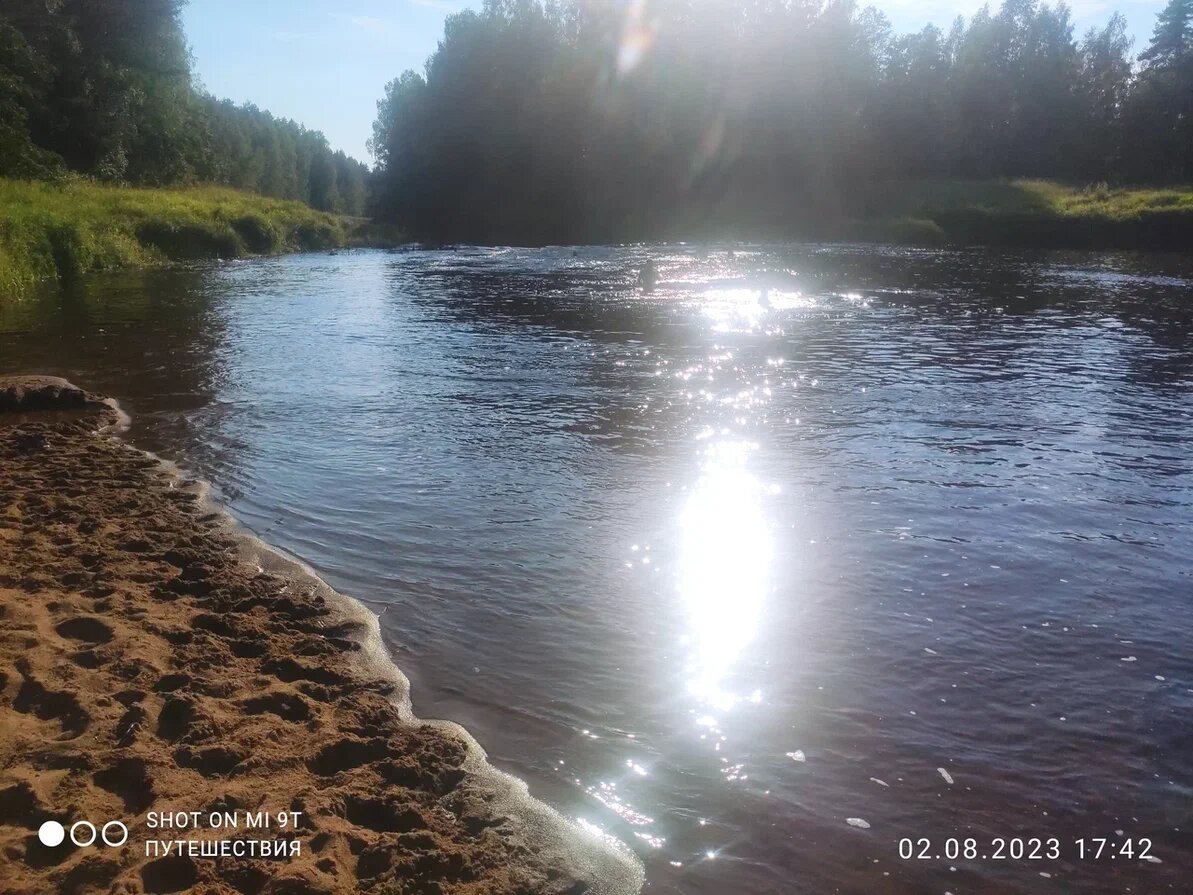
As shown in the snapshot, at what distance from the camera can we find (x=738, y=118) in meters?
73.0

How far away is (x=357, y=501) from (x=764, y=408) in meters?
6.45

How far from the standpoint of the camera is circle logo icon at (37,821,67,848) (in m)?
3.82

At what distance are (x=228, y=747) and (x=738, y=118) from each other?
245ft

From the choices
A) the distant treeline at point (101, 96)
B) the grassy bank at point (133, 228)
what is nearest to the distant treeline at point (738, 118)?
the grassy bank at point (133, 228)

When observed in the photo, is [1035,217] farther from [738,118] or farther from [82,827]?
[82,827]

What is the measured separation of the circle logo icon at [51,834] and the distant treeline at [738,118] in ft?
204

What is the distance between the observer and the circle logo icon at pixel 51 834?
3.82 m

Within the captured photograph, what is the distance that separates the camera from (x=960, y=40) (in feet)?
300

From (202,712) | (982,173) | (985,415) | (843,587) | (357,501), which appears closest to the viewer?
(202,712)

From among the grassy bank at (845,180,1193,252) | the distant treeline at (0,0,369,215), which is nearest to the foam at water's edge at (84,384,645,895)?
the distant treeline at (0,0,369,215)

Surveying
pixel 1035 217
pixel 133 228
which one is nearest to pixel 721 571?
pixel 133 228

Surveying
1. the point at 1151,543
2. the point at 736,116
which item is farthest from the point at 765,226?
the point at 1151,543

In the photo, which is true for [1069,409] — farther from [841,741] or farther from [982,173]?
[982,173]

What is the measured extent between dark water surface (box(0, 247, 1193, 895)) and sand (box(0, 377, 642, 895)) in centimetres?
42
